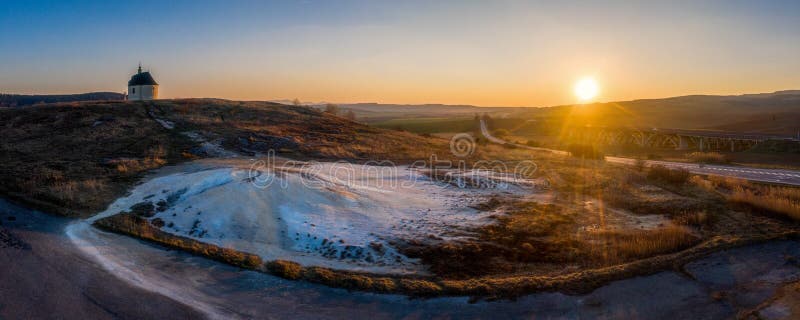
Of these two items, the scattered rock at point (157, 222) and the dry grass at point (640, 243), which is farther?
the scattered rock at point (157, 222)

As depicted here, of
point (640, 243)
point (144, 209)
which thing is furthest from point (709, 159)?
point (144, 209)

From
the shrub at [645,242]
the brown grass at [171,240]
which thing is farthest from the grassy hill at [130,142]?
the shrub at [645,242]

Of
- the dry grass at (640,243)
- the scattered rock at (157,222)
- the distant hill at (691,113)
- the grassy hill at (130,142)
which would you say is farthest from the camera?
the distant hill at (691,113)

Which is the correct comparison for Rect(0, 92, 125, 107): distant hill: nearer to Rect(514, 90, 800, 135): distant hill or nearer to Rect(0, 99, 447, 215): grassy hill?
Rect(0, 99, 447, 215): grassy hill

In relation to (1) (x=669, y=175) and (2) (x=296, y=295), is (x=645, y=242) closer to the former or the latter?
(2) (x=296, y=295)

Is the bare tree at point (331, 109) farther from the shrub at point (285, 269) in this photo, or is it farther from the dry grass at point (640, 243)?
the shrub at point (285, 269)

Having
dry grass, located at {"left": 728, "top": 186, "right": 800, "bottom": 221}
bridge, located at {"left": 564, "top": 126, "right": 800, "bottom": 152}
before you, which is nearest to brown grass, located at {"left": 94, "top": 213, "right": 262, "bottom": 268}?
dry grass, located at {"left": 728, "top": 186, "right": 800, "bottom": 221}
